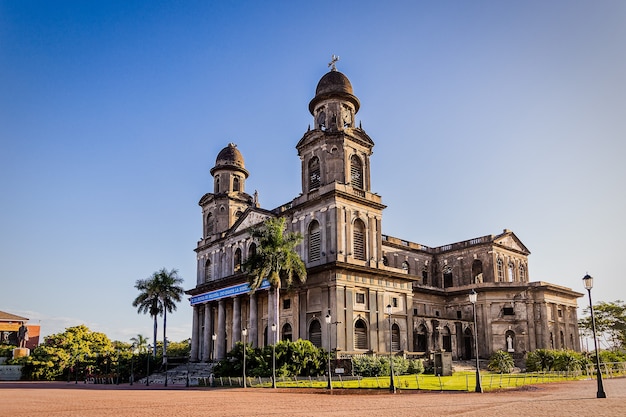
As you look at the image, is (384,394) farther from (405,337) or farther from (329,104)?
(329,104)

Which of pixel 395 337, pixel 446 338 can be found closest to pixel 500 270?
pixel 446 338

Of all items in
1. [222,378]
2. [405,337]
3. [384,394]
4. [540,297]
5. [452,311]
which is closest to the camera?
[384,394]

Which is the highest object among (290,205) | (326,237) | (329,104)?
(329,104)

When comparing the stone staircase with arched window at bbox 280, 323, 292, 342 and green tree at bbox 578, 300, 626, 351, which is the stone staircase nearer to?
arched window at bbox 280, 323, 292, 342

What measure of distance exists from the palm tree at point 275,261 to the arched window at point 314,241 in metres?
3.06

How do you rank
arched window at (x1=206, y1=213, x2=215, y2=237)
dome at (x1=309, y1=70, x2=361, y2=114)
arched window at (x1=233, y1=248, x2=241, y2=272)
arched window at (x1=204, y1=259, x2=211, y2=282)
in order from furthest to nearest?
arched window at (x1=206, y1=213, x2=215, y2=237)
arched window at (x1=204, y1=259, x2=211, y2=282)
arched window at (x1=233, y1=248, x2=241, y2=272)
dome at (x1=309, y1=70, x2=361, y2=114)

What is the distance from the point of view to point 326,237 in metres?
46.5

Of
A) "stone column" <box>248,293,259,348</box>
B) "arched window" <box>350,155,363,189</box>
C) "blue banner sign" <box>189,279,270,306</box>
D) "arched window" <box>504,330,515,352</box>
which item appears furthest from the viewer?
"arched window" <box>504,330,515,352</box>

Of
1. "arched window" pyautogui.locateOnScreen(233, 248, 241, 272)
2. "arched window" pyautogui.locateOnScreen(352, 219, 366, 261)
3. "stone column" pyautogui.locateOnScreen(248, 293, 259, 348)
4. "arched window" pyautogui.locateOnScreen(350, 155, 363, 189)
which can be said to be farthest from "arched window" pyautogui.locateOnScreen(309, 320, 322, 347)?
"arched window" pyautogui.locateOnScreen(233, 248, 241, 272)

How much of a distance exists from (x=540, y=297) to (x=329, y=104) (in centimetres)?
3029

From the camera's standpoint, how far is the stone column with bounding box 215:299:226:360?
55438 millimetres

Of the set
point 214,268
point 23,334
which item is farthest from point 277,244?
point 23,334

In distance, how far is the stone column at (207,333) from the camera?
5728 cm

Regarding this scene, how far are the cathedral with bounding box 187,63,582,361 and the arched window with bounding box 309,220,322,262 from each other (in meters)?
0.09
